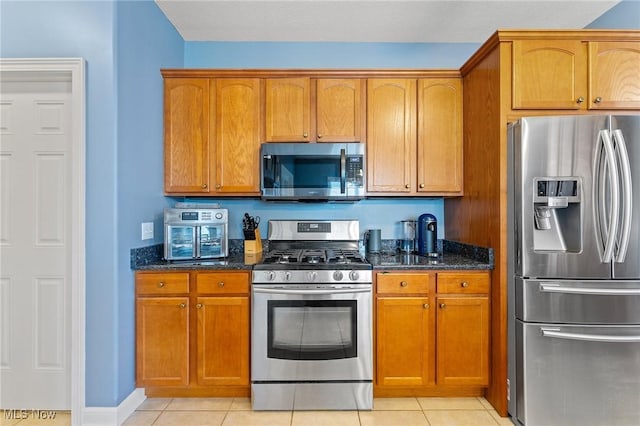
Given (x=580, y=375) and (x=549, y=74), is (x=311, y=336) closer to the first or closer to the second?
(x=580, y=375)

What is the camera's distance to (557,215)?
2.06 metres

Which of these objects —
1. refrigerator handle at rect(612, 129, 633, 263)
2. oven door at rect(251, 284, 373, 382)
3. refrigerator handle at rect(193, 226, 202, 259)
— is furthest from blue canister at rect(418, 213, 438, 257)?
refrigerator handle at rect(193, 226, 202, 259)

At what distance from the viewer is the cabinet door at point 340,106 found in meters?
2.74

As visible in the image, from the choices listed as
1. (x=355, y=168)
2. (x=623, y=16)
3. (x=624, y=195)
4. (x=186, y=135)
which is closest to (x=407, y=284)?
(x=355, y=168)

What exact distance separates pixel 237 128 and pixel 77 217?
4.21 ft

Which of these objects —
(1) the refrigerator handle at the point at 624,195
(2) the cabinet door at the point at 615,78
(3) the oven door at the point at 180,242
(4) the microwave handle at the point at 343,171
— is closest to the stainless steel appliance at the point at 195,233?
(3) the oven door at the point at 180,242

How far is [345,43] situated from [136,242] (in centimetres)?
247

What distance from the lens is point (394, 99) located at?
2742 mm

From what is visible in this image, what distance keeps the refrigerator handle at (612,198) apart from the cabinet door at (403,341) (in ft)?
3.57

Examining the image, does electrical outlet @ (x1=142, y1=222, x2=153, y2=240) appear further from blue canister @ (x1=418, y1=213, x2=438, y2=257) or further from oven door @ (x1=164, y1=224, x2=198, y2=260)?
blue canister @ (x1=418, y1=213, x2=438, y2=257)

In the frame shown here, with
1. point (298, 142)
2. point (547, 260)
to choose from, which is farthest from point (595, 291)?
point (298, 142)

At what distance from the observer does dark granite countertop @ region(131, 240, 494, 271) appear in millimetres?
2283

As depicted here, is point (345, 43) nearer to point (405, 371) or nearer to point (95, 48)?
point (95, 48)

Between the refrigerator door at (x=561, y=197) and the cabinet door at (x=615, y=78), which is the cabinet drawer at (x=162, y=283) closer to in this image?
the refrigerator door at (x=561, y=197)
